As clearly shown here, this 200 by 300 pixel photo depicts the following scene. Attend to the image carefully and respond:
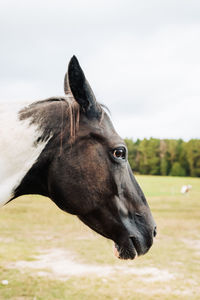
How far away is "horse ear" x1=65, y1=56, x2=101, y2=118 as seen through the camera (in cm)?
212

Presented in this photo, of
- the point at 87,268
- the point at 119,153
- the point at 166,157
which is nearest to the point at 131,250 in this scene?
the point at 119,153

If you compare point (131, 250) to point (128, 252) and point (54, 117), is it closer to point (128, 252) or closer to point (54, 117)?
point (128, 252)

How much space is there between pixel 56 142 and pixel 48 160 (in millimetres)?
133

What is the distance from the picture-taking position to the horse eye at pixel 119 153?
2.31m

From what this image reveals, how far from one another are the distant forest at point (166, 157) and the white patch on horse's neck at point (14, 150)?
65722 mm

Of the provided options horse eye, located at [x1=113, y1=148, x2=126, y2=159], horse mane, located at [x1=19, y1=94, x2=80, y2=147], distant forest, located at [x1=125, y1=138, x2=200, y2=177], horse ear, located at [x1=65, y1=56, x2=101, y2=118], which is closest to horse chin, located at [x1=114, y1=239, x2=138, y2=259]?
horse eye, located at [x1=113, y1=148, x2=126, y2=159]

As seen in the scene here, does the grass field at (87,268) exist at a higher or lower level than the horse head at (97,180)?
lower

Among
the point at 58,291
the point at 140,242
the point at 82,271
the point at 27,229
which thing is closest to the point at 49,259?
the point at 82,271

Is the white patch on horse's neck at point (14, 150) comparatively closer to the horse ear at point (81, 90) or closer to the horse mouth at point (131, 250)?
the horse ear at point (81, 90)

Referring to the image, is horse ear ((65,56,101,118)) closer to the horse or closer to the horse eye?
the horse

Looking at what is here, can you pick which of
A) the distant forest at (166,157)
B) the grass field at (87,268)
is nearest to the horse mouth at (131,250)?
the grass field at (87,268)

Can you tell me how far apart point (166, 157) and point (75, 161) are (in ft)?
225

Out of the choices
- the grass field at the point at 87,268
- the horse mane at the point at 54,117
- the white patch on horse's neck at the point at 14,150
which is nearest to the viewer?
the white patch on horse's neck at the point at 14,150

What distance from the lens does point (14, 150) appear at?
81.2 inches
